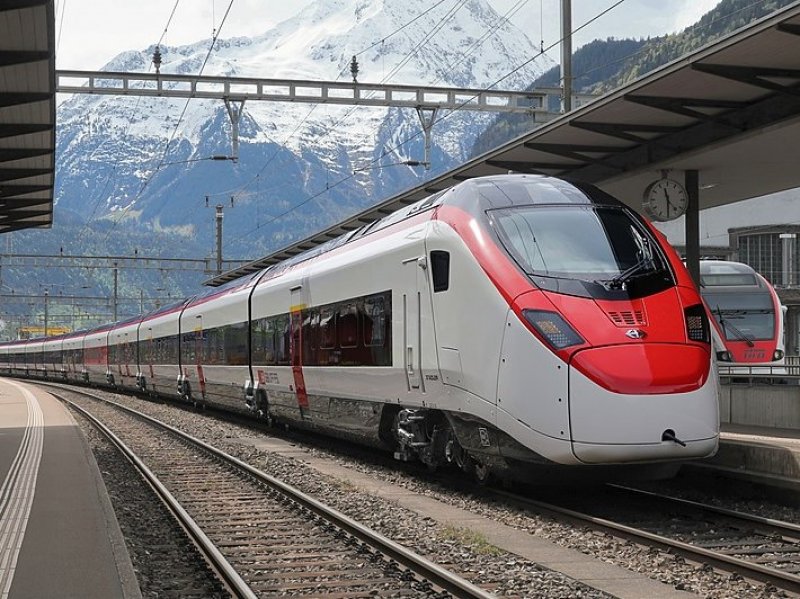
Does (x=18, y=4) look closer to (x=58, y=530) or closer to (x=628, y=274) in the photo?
(x=58, y=530)

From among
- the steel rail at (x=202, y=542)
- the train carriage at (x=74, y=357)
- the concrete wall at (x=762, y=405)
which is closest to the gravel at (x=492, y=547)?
the steel rail at (x=202, y=542)

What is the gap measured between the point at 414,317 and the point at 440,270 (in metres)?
0.91

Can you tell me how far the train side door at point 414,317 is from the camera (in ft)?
40.0

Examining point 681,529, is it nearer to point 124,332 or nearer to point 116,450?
point 116,450

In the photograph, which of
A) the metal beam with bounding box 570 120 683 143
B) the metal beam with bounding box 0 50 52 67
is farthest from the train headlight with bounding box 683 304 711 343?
the metal beam with bounding box 0 50 52 67

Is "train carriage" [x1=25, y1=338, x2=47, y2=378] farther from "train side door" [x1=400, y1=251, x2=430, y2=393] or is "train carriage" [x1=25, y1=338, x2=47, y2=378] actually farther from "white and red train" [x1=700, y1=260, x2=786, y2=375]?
"train side door" [x1=400, y1=251, x2=430, y2=393]

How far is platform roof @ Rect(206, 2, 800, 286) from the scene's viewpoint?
40.1 feet

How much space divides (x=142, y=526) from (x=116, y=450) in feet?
29.3

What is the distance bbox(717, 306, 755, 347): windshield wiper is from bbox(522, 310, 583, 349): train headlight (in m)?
16.9

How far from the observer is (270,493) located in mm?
12992

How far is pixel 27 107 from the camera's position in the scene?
19.9m

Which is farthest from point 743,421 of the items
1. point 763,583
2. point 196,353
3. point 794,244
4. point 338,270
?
point 794,244

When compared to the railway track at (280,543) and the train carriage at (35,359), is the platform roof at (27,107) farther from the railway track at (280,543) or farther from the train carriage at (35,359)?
the train carriage at (35,359)

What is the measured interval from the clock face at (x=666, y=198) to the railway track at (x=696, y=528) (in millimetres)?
5853
